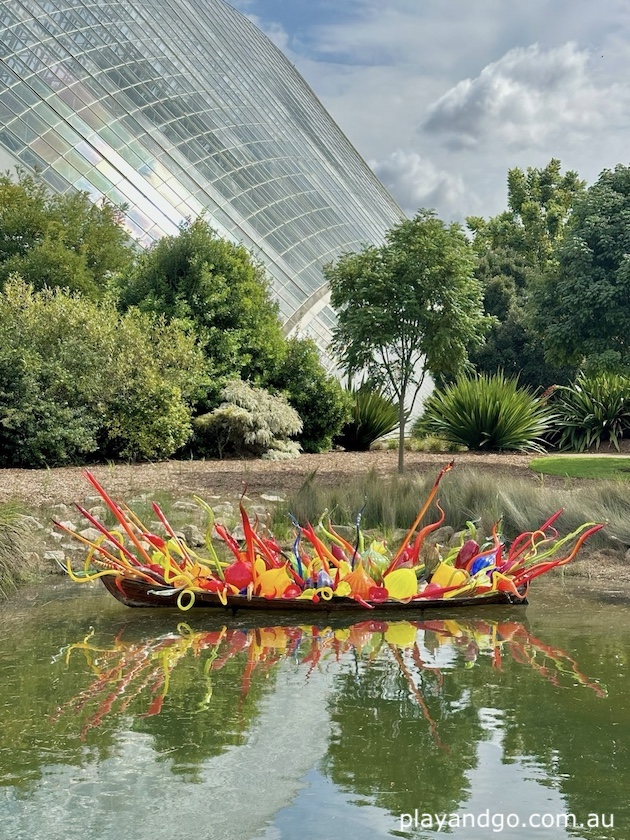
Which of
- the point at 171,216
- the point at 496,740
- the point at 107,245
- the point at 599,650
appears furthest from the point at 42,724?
the point at 171,216

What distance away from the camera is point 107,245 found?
23.5 metres

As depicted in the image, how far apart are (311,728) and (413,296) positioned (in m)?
12.0

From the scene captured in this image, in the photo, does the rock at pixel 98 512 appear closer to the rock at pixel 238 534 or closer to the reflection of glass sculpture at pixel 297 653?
the rock at pixel 238 534

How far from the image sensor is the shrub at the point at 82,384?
1703 centimetres

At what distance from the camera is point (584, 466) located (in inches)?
733

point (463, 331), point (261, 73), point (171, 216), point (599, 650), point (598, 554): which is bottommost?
point (599, 650)

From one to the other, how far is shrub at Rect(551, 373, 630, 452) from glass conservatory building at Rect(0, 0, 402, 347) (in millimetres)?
8234

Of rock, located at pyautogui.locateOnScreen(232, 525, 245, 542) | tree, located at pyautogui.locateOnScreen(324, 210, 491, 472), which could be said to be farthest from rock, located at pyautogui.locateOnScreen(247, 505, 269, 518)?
tree, located at pyautogui.locateOnScreen(324, 210, 491, 472)

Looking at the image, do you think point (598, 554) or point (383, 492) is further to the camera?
point (383, 492)

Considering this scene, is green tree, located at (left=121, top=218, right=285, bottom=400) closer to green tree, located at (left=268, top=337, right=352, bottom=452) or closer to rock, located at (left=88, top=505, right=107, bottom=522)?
green tree, located at (left=268, top=337, right=352, bottom=452)

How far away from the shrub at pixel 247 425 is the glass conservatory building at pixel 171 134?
8028mm

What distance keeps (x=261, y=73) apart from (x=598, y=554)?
39033 mm

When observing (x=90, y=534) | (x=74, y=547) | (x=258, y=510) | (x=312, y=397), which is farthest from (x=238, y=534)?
(x=312, y=397)

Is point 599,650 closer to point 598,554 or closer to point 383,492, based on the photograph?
point 598,554
